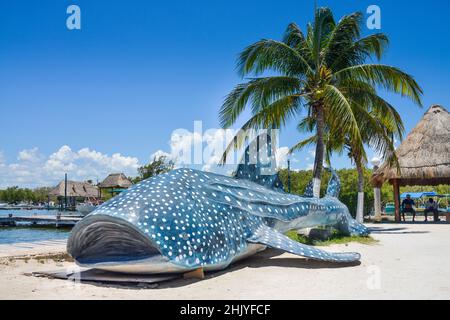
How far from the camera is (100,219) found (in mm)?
6047

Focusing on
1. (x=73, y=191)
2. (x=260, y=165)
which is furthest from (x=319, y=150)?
(x=73, y=191)

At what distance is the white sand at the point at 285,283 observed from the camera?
5.95 metres

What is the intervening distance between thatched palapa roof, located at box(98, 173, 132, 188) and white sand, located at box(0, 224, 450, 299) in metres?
38.8

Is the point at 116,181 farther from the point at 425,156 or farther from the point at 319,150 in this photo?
the point at 319,150

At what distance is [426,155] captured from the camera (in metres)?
23.2

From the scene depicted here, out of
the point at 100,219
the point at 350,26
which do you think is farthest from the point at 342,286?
the point at 350,26

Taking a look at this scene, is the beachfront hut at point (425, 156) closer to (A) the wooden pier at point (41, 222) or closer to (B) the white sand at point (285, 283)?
(B) the white sand at point (285, 283)

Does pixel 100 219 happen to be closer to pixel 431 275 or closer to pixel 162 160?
pixel 431 275

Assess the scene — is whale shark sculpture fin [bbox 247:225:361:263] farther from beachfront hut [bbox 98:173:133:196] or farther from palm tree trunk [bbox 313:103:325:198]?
beachfront hut [bbox 98:173:133:196]

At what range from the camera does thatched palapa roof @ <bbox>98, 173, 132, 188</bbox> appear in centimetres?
4797

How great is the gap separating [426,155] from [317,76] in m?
11.3

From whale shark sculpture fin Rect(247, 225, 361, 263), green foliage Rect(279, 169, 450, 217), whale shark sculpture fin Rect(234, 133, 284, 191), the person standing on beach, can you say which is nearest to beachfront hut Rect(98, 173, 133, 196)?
green foliage Rect(279, 169, 450, 217)

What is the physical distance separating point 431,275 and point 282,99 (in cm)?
862

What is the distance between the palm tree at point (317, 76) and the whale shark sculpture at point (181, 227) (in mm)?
6411
